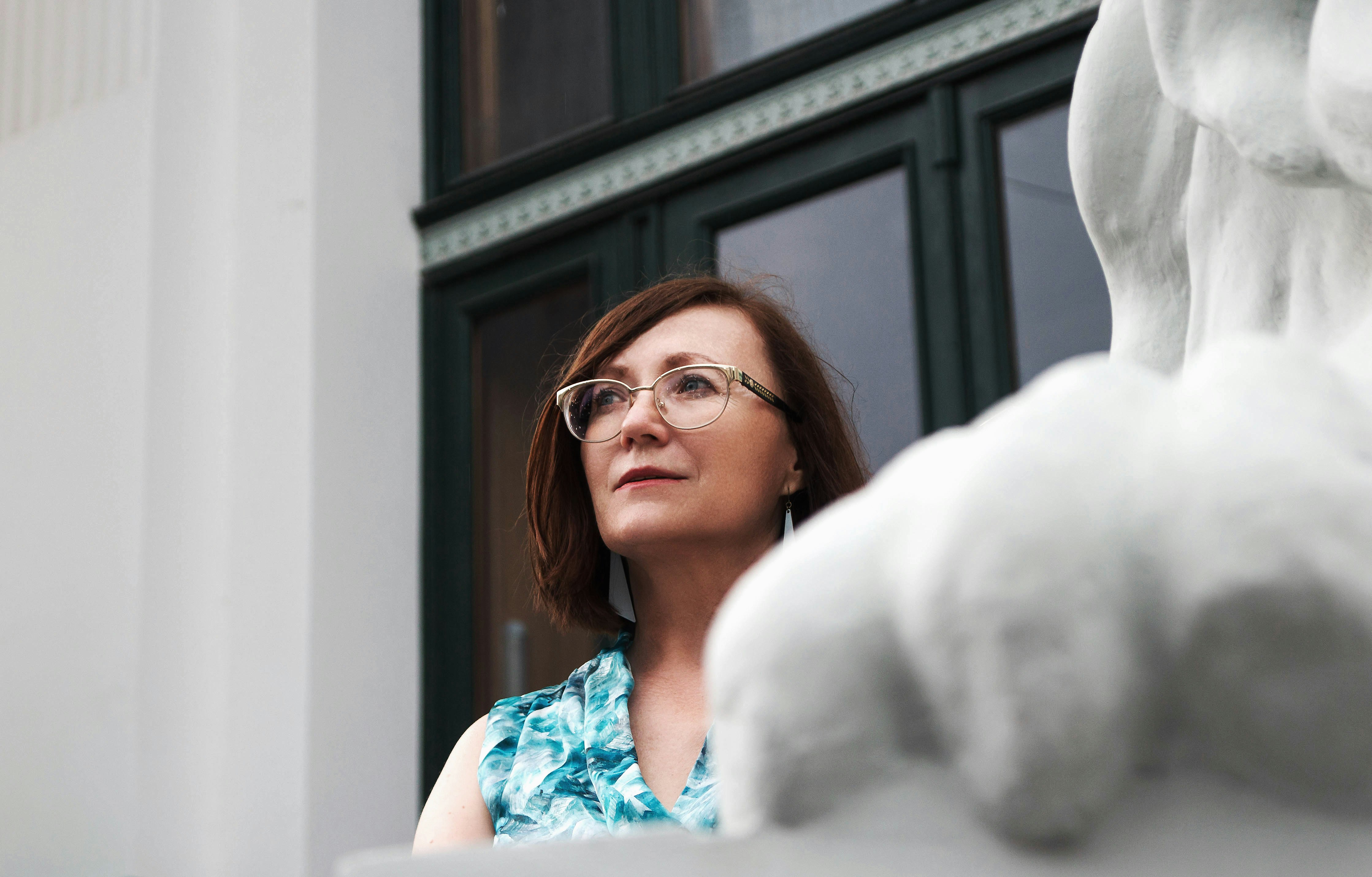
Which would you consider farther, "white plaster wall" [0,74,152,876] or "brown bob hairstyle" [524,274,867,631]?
"white plaster wall" [0,74,152,876]

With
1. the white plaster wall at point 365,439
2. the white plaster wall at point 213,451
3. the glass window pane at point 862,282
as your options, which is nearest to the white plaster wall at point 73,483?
the white plaster wall at point 213,451

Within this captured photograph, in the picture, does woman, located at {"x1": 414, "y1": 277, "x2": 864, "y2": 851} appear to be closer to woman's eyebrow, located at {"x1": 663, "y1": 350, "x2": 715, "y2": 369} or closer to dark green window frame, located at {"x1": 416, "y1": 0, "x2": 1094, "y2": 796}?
woman's eyebrow, located at {"x1": 663, "y1": 350, "x2": 715, "y2": 369}

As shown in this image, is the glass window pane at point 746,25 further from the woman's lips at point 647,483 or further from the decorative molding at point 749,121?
the woman's lips at point 647,483

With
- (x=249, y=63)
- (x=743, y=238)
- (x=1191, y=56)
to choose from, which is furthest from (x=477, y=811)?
(x=249, y=63)

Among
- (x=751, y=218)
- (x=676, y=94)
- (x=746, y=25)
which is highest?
(x=746, y=25)

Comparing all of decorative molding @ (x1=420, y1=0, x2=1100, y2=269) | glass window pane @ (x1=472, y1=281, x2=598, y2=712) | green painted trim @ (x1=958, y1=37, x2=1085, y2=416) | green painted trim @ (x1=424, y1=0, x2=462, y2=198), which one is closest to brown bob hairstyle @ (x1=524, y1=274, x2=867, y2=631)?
green painted trim @ (x1=958, y1=37, x2=1085, y2=416)

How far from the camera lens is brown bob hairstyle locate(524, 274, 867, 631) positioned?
1.52 meters

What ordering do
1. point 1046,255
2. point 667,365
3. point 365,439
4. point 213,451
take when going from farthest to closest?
point 365,439 < point 213,451 < point 1046,255 < point 667,365

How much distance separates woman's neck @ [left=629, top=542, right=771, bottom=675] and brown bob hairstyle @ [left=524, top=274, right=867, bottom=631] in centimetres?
8

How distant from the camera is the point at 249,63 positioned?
413 centimetres

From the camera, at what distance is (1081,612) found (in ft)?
1.20

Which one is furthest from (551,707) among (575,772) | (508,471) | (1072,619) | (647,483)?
(508,471)

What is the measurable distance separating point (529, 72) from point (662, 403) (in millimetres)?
2967

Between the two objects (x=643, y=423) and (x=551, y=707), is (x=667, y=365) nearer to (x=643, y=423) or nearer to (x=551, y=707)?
(x=643, y=423)
